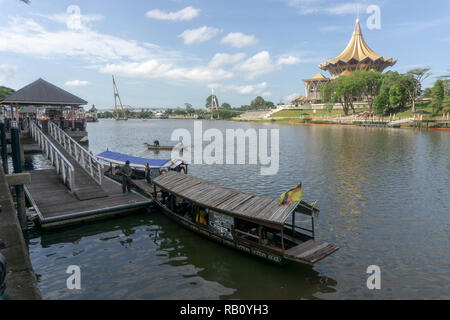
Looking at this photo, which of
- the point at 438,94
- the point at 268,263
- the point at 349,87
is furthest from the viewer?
the point at 349,87

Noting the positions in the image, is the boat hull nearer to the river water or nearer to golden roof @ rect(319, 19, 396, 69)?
the river water

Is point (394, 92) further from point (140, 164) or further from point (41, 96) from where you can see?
point (41, 96)

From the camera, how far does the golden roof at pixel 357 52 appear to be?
13362 cm

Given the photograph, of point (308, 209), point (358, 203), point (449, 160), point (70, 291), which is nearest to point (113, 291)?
point (70, 291)

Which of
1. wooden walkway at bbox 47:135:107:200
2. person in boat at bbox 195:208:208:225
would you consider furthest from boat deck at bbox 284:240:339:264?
wooden walkway at bbox 47:135:107:200

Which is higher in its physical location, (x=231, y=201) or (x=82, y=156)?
(x=82, y=156)

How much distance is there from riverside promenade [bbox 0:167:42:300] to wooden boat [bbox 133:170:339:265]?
21.7 feet

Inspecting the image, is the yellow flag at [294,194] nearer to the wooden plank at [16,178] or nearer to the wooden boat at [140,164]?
the wooden boat at [140,164]

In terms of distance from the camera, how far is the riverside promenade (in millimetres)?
7316

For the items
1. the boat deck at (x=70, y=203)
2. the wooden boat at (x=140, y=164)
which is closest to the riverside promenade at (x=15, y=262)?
the boat deck at (x=70, y=203)

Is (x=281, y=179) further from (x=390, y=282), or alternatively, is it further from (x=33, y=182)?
(x=33, y=182)

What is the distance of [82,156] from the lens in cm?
2119

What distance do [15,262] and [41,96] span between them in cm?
2514

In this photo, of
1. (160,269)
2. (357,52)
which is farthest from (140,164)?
(357,52)
